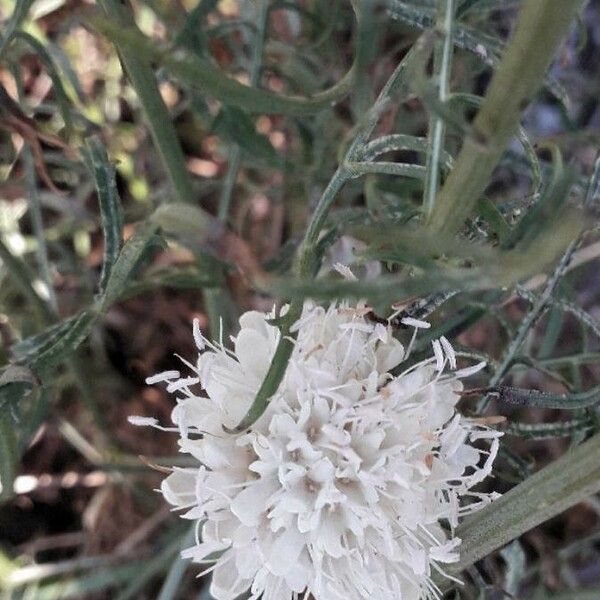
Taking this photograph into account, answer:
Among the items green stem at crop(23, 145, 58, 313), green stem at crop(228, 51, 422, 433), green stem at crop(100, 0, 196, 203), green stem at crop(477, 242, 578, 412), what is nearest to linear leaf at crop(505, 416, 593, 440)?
green stem at crop(477, 242, 578, 412)

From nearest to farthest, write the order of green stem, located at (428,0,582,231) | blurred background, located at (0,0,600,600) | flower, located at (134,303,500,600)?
green stem, located at (428,0,582,231) < flower, located at (134,303,500,600) < blurred background, located at (0,0,600,600)

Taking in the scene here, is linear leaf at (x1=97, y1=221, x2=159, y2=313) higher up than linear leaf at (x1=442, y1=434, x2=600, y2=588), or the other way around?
linear leaf at (x1=97, y1=221, x2=159, y2=313)

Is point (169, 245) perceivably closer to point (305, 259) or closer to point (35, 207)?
point (35, 207)

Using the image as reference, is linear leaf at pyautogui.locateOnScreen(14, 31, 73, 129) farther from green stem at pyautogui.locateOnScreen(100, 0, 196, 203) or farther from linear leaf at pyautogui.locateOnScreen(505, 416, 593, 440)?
linear leaf at pyautogui.locateOnScreen(505, 416, 593, 440)

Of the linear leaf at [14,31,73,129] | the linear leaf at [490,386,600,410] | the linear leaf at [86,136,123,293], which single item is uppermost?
the linear leaf at [14,31,73,129]

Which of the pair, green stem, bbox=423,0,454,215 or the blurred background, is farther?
the blurred background

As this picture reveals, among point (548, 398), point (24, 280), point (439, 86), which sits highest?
point (439, 86)

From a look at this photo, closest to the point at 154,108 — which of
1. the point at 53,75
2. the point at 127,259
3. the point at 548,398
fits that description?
the point at 53,75

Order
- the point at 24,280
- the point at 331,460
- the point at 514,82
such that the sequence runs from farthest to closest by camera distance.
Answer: the point at 24,280 → the point at 331,460 → the point at 514,82
